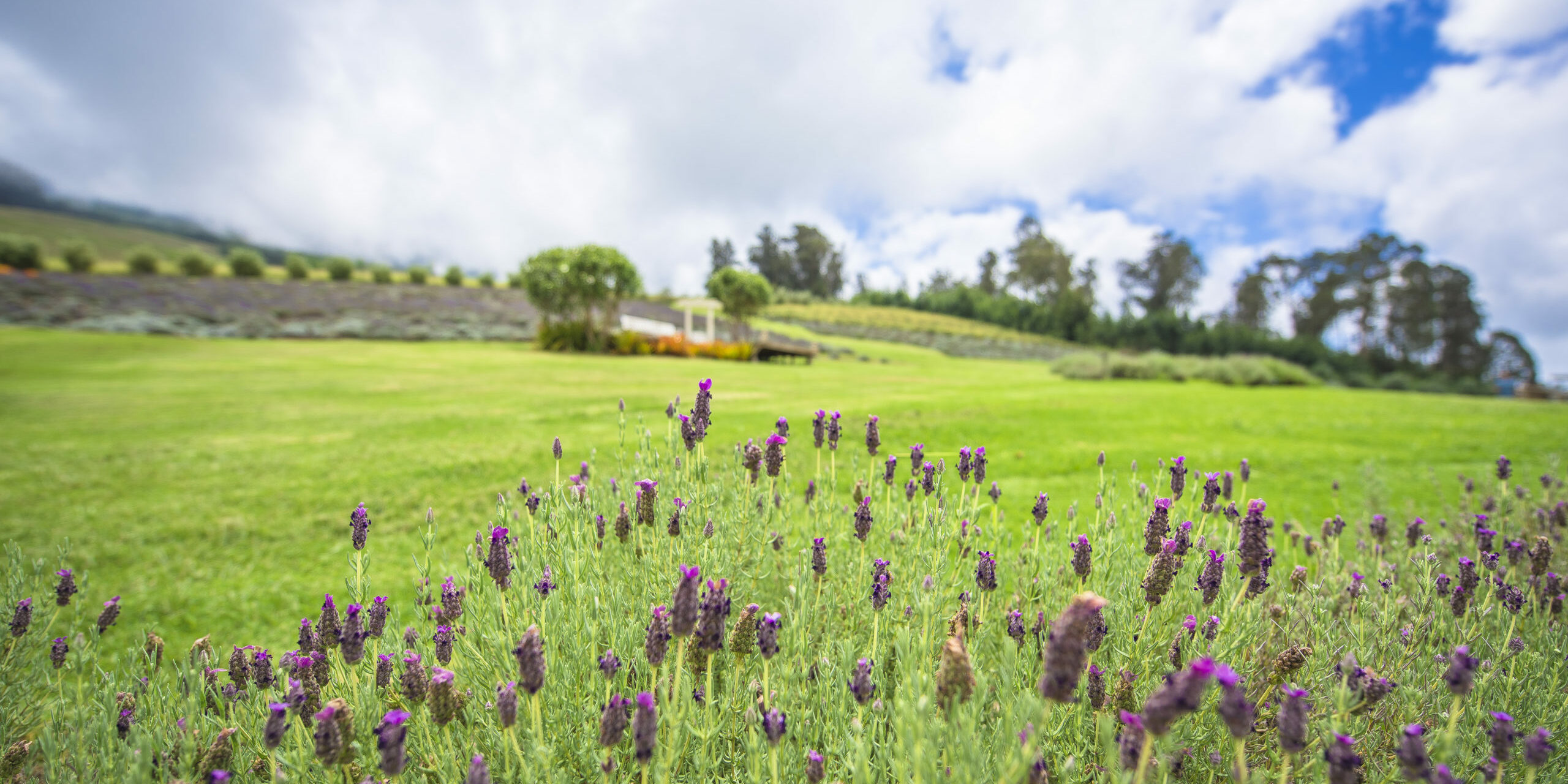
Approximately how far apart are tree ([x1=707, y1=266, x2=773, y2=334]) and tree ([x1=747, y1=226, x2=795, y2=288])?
5297 centimetres

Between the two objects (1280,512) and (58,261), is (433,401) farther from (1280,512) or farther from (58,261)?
(58,261)

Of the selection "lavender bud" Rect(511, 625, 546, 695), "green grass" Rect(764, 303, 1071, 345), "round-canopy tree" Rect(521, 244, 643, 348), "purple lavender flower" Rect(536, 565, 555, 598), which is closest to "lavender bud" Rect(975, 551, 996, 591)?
"lavender bud" Rect(511, 625, 546, 695)

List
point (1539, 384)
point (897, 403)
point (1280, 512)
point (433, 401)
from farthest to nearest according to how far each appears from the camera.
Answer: point (1539, 384) < point (433, 401) < point (897, 403) < point (1280, 512)

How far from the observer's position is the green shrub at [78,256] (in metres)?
30.4

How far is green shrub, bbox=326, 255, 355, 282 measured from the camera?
3847 centimetres

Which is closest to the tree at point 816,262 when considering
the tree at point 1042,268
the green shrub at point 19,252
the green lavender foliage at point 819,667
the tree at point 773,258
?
the tree at point 773,258

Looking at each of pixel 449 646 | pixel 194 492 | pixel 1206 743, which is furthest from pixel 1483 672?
pixel 194 492

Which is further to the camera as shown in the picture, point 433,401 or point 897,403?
point 433,401

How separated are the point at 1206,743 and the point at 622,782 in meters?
1.82

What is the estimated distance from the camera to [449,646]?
1756 mm

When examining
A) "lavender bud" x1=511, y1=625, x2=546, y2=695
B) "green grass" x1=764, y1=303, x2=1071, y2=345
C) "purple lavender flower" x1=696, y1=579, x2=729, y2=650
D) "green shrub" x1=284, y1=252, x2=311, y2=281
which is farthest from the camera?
"green grass" x1=764, y1=303, x2=1071, y2=345

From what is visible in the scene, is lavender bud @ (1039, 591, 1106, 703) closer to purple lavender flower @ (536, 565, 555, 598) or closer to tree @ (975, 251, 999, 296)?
purple lavender flower @ (536, 565, 555, 598)

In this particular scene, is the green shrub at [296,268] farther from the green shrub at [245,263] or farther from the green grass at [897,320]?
the green grass at [897,320]

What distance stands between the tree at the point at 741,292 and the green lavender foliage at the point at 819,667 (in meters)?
24.7
